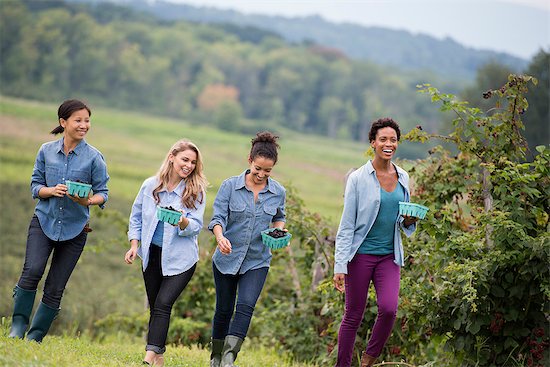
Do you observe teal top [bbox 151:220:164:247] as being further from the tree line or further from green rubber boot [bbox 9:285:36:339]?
the tree line

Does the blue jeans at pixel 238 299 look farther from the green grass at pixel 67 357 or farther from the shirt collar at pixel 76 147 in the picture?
the shirt collar at pixel 76 147

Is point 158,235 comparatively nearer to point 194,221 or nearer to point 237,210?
point 194,221

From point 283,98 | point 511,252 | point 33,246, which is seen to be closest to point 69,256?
point 33,246

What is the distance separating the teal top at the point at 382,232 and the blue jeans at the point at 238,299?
902mm

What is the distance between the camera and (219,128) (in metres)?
83.1

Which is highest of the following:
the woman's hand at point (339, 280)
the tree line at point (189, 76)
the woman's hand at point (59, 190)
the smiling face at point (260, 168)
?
the tree line at point (189, 76)

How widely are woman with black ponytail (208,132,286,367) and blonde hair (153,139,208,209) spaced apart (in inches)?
8.2

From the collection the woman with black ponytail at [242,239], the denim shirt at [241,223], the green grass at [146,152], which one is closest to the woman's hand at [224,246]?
the woman with black ponytail at [242,239]

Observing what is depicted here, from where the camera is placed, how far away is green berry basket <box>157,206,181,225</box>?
6.95m

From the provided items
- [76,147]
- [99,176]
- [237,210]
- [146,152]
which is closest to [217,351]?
[237,210]

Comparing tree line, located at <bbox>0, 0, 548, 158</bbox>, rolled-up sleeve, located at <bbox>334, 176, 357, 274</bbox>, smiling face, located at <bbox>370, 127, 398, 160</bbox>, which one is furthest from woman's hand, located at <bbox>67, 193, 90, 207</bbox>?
tree line, located at <bbox>0, 0, 548, 158</bbox>

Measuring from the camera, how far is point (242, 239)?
732 cm

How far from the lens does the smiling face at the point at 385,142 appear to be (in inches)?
280

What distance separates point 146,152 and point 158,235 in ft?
168
